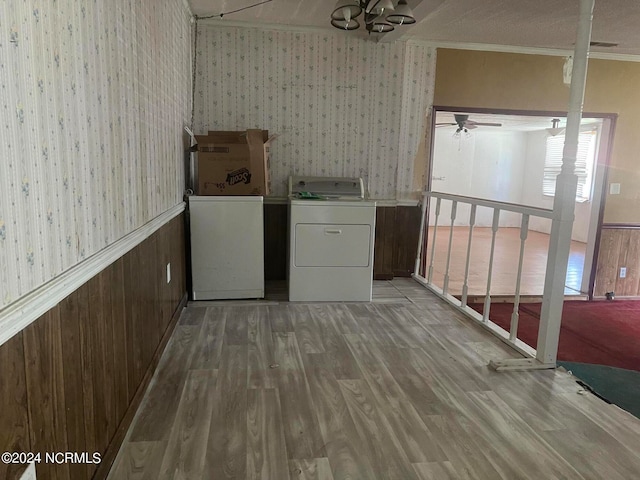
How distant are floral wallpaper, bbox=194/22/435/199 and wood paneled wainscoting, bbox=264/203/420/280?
181mm

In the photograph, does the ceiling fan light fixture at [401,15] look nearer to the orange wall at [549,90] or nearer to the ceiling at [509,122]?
the orange wall at [549,90]

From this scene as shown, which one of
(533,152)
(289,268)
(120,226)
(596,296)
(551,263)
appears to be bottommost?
(596,296)

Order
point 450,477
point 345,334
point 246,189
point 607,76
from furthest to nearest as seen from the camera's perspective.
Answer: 1. point 607,76
2. point 246,189
3. point 345,334
4. point 450,477

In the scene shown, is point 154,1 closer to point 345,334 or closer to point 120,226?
point 120,226

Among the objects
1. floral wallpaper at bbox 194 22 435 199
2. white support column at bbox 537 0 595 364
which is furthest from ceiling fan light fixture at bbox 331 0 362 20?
floral wallpaper at bbox 194 22 435 199

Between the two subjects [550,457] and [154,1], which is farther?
[154,1]

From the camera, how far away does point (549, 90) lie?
4.47 meters

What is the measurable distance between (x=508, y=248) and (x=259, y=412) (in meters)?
6.74

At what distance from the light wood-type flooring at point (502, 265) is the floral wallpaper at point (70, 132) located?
3.64m

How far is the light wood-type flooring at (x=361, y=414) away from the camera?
1.69 m

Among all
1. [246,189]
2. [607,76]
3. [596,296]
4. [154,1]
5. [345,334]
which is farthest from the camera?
[596,296]

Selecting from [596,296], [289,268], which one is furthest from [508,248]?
[289,268]

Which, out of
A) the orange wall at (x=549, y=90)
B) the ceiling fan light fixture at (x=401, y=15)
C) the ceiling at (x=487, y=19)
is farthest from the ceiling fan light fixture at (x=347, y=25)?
the orange wall at (x=549, y=90)

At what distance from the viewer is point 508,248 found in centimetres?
773
